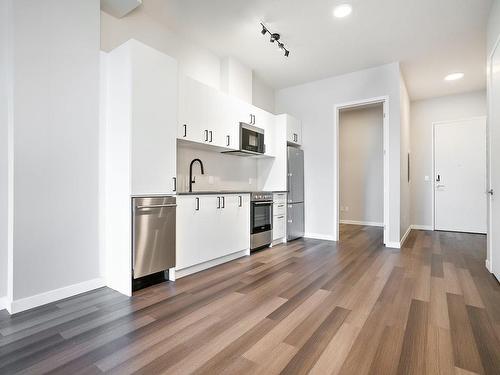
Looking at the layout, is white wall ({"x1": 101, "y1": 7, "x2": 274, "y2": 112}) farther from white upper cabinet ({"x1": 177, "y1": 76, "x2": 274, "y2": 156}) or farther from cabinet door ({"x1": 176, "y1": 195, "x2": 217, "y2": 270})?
cabinet door ({"x1": 176, "y1": 195, "x2": 217, "y2": 270})

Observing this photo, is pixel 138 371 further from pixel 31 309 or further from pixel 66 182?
pixel 66 182

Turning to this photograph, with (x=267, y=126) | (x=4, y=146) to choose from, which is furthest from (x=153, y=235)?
(x=267, y=126)

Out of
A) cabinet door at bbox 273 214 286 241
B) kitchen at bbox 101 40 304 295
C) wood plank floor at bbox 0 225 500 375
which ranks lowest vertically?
wood plank floor at bbox 0 225 500 375

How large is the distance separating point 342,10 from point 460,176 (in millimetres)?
4649

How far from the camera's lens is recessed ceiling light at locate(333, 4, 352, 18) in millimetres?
2826

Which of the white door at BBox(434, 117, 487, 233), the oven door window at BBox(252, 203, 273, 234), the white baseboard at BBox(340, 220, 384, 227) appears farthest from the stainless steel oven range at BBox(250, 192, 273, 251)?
the white door at BBox(434, 117, 487, 233)

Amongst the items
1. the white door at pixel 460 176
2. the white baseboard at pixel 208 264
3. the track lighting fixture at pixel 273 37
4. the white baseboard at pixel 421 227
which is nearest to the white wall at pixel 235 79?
the track lighting fixture at pixel 273 37

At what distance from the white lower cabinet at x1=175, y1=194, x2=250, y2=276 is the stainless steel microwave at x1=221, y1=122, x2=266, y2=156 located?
0.73 m

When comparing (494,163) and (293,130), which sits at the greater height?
(293,130)

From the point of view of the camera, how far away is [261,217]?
3969mm

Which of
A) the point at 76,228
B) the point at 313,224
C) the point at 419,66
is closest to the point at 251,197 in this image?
the point at 313,224

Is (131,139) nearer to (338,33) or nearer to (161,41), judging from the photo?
(161,41)

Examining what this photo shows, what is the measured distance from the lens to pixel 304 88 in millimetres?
5051

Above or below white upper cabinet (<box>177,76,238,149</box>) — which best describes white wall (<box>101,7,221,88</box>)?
above
